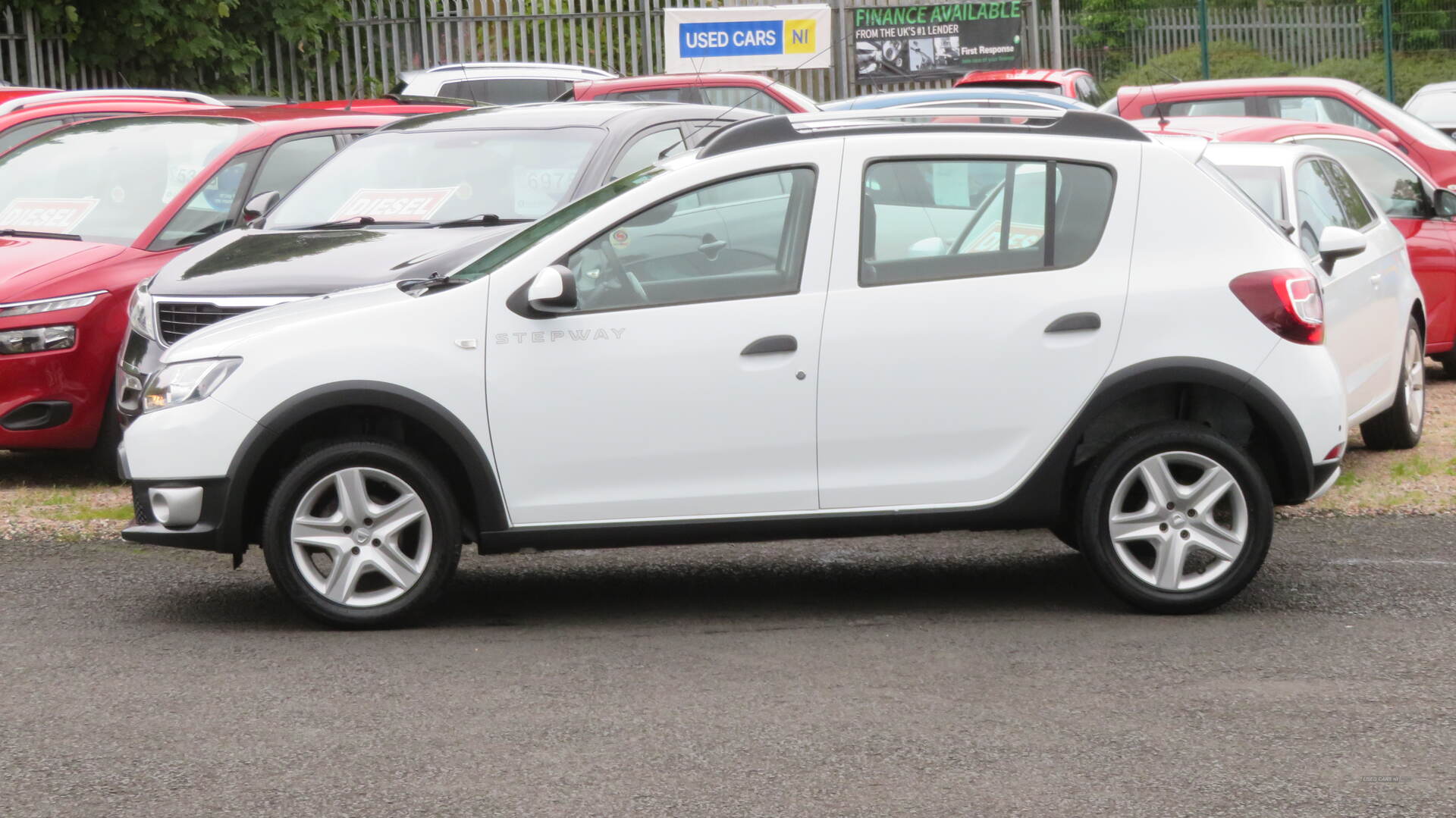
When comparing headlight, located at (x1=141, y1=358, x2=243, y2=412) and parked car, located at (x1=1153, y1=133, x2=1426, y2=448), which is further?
parked car, located at (x1=1153, y1=133, x2=1426, y2=448)

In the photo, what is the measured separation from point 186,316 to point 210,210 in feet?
6.02

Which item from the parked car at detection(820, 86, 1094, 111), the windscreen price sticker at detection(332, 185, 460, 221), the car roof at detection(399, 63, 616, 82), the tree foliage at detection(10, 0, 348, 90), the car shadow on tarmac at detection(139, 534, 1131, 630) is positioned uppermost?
the tree foliage at detection(10, 0, 348, 90)

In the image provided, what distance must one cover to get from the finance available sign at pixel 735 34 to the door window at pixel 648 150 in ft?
38.1

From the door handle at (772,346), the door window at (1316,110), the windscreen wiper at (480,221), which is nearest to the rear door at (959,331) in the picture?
the door handle at (772,346)

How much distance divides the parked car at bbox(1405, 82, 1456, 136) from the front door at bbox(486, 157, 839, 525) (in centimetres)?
1815

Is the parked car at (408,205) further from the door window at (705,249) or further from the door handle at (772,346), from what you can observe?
the door handle at (772,346)

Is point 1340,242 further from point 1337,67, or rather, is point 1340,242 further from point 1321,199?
point 1337,67

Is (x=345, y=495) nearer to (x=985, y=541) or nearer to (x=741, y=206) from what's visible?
(x=741, y=206)

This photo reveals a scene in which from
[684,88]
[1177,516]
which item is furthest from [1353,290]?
[684,88]

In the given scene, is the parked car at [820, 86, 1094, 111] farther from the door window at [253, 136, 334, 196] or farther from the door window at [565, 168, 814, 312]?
the door window at [565, 168, 814, 312]

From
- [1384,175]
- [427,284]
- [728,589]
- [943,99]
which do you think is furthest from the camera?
[943,99]

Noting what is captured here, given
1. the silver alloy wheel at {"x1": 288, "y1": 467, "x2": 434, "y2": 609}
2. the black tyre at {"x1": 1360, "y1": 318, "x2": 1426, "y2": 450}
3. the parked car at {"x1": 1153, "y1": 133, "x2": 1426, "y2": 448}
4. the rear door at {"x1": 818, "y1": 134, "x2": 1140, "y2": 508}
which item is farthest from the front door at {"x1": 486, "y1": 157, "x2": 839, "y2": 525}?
the black tyre at {"x1": 1360, "y1": 318, "x2": 1426, "y2": 450}

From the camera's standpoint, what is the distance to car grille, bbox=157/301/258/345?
26.0 feet

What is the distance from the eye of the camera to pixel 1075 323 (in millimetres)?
6098
